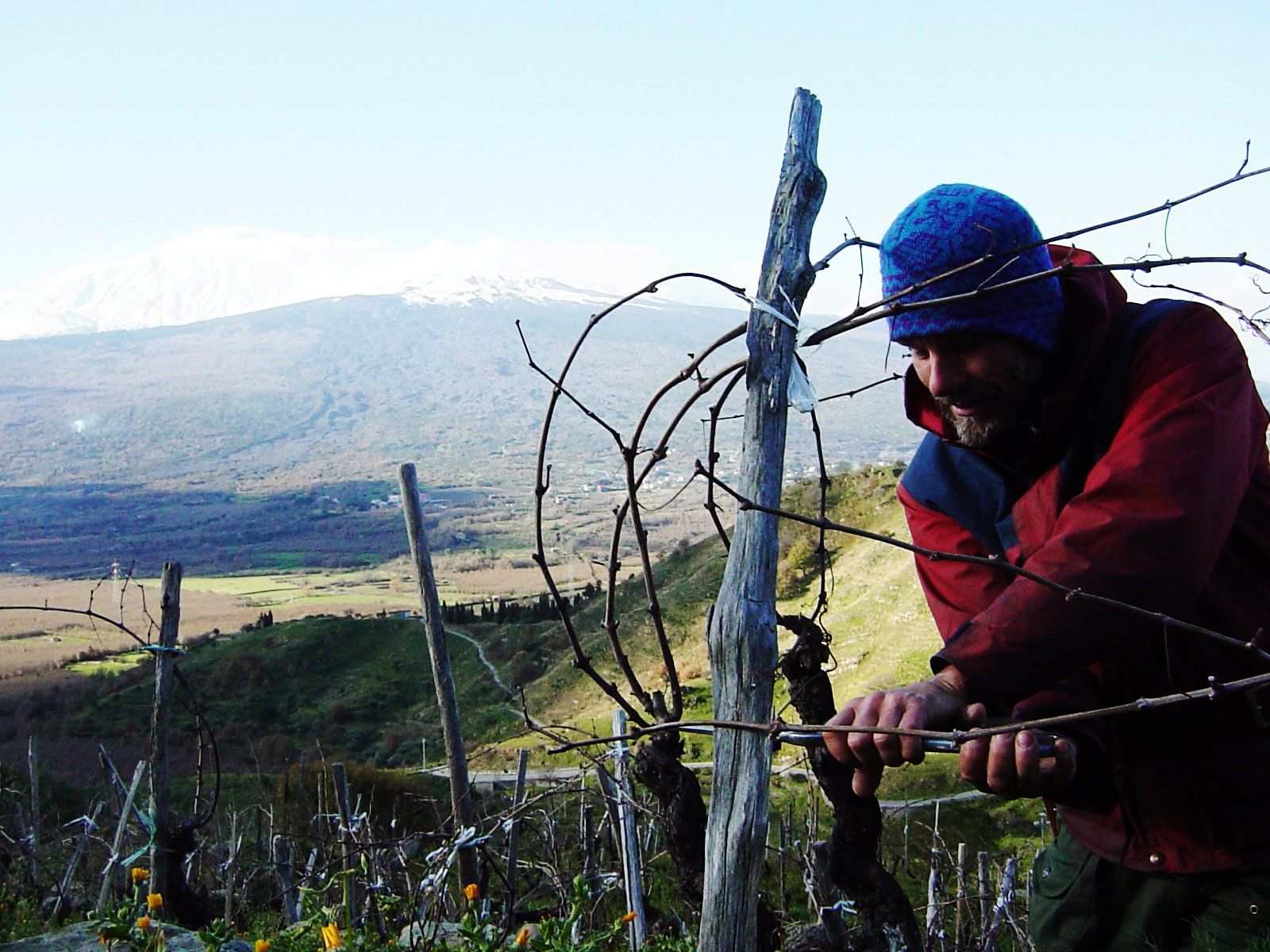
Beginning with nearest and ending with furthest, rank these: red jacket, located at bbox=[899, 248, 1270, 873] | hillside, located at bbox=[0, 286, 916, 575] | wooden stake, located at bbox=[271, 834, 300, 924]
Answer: red jacket, located at bbox=[899, 248, 1270, 873] < wooden stake, located at bbox=[271, 834, 300, 924] < hillside, located at bbox=[0, 286, 916, 575]

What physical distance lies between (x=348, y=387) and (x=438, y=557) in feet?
363

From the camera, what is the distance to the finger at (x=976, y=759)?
4.70 ft

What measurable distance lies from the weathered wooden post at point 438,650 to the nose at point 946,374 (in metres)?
→ 4.05

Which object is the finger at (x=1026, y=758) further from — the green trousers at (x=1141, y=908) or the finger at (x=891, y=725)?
the green trousers at (x=1141, y=908)

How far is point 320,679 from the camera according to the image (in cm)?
3303

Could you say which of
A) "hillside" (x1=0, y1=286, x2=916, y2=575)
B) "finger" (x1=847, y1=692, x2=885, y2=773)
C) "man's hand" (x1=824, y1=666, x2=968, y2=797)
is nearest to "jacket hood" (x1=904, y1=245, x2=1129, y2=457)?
"man's hand" (x1=824, y1=666, x2=968, y2=797)

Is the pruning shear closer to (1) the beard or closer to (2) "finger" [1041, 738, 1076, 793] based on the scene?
(2) "finger" [1041, 738, 1076, 793]

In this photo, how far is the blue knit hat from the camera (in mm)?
1838

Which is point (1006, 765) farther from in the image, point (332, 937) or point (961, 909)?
point (961, 909)

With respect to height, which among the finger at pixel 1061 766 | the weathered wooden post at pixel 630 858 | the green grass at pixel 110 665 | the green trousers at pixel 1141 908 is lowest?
the green grass at pixel 110 665

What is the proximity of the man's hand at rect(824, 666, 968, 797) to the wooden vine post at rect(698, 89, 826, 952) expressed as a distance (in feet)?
1.02

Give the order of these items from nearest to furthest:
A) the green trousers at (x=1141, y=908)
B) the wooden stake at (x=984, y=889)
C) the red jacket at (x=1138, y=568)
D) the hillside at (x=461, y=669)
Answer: the red jacket at (x=1138, y=568) → the green trousers at (x=1141, y=908) → the wooden stake at (x=984, y=889) → the hillside at (x=461, y=669)

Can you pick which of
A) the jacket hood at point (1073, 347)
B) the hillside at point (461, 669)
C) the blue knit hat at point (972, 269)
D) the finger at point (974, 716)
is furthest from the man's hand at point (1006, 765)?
the hillside at point (461, 669)

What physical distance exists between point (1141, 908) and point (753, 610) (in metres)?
0.91
